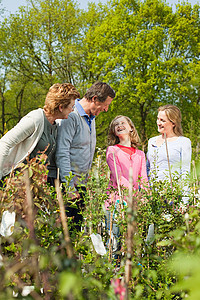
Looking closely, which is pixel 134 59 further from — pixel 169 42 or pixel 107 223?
pixel 107 223

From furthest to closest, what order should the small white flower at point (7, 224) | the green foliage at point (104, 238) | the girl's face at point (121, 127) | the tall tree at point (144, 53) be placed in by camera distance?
1. the tall tree at point (144, 53)
2. the girl's face at point (121, 127)
3. the small white flower at point (7, 224)
4. the green foliage at point (104, 238)

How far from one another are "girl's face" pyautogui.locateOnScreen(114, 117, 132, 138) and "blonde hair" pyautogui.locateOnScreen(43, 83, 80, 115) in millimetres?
1041

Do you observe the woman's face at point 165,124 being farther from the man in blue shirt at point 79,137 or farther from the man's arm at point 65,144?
the man's arm at point 65,144

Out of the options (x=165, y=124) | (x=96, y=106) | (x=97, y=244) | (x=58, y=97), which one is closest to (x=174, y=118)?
(x=165, y=124)

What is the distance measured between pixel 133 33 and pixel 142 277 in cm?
1741

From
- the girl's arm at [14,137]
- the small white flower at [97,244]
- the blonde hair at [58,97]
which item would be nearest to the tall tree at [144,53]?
the blonde hair at [58,97]

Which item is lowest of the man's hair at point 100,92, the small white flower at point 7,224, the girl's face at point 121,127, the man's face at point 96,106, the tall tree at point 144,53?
the small white flower at point 7,224

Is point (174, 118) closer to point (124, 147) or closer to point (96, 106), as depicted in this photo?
point (124, 147)

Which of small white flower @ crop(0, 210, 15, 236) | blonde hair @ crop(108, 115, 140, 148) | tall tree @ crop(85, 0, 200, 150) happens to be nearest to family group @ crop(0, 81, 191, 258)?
blonde hair @ crop(108, 115, 140, 148)

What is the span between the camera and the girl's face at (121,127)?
360 centimetres

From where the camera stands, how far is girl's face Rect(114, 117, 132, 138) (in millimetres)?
3602

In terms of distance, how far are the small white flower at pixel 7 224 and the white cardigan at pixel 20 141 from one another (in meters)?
0.86

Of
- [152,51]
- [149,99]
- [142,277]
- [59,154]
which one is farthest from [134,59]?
[142,277]

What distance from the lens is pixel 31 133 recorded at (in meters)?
2.36
